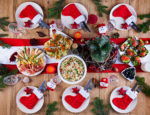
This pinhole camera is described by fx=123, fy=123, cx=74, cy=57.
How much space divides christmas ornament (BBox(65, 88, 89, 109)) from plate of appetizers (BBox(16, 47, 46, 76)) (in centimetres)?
47

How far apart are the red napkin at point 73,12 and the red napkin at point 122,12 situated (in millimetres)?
398

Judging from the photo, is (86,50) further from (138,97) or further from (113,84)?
(138,97)

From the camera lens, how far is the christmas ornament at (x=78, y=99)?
54.5 inches

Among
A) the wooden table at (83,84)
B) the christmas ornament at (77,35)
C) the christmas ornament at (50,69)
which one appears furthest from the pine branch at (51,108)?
the christmas ornament at (77,35)

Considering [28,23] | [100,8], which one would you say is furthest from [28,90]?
[100,8]

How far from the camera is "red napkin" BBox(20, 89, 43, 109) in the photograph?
139 centimetres

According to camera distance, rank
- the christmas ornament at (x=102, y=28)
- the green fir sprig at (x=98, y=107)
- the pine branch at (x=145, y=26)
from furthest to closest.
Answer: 1. the pine branch at (x=145, y=26)
2. the christmas ornament at (x=102, y=28)
3. the green fir sprig at (x=98, y=107)

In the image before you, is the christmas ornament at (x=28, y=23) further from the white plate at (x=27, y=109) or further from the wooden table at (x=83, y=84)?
the white plate at (x=27, y=109)

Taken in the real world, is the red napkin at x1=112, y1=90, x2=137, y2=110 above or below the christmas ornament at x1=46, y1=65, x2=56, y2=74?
below

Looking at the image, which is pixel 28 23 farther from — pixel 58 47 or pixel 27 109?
pixel 27 109

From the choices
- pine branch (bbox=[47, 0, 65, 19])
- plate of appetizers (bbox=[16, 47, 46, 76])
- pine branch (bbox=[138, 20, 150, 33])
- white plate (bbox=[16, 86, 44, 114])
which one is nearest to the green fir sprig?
white plate (bbox=[16, 86, 44, 114])

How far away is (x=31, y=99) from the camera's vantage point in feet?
4.56

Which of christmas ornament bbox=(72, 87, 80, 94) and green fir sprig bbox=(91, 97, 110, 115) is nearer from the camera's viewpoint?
green fir sprig bbox=(91, 97, 110, 115)

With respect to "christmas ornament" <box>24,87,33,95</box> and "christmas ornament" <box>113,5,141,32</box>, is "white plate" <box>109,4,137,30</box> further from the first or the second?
"christmas ornament" <box>24,87,33,95</box>
